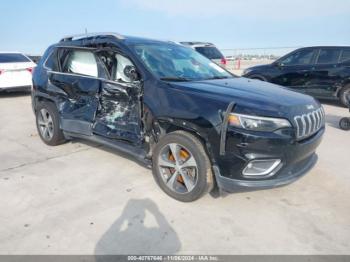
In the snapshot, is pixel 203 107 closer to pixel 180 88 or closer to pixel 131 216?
pixel 180 88

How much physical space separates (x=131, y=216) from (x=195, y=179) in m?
0.78

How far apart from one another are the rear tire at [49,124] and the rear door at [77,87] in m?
0.22

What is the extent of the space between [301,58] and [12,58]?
944 cm

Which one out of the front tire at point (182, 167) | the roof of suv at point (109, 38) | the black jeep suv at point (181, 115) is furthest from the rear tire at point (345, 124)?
the front tire at point (182, 167)

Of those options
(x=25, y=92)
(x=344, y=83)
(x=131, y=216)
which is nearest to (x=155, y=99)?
(x=131, y=216)

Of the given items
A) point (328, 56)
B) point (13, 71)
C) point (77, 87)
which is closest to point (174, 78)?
point (77, 87)

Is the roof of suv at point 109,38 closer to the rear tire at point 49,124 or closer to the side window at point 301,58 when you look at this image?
the rear tire at point 49,124

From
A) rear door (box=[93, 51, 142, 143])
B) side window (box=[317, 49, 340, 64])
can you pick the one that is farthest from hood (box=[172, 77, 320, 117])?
side window (box=[317, 49, 340, 64])

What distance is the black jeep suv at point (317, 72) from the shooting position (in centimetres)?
866

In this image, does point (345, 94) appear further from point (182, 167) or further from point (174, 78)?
point (182, 167)

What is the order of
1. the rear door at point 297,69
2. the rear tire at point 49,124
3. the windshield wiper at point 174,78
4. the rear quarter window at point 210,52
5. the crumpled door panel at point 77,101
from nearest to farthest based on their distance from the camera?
the windshield wiper at point 174,78
the crumpled door panel at point 77,101
the rear tire at point 49,124
the rear door at point 297,69
the rear quarter window at point 210,52

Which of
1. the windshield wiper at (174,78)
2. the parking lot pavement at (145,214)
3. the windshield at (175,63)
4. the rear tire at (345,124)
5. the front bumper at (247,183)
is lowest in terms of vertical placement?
the parking lot pavement at (145,214)

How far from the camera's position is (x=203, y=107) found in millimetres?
3217

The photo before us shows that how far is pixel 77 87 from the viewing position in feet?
15.1
